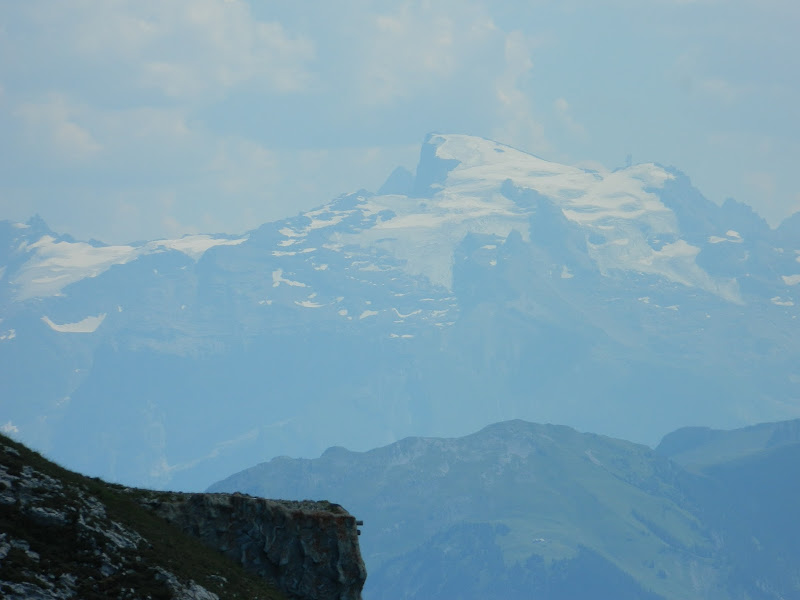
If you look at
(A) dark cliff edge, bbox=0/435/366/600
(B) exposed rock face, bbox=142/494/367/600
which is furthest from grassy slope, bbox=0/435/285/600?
(B) exposed rock face, bbox=142/494/367/600

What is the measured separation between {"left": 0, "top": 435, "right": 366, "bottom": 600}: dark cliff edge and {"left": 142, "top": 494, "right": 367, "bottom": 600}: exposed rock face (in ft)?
0.16

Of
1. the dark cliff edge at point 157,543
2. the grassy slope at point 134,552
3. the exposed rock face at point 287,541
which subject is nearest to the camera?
the dark cliff edge at point 157,543

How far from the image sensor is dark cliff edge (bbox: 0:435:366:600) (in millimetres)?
39875

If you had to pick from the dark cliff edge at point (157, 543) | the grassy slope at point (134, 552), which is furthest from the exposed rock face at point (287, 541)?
the grassy slope at point (134, 552)

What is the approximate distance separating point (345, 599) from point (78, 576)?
19.2 meters

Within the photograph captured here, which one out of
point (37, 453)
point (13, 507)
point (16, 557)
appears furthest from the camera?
point (37, 453)

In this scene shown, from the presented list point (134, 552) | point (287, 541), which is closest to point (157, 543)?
point (134, 552)

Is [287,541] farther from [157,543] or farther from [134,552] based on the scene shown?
[134,552]

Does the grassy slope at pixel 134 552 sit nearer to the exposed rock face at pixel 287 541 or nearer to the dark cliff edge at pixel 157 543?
the dark cliff edge at pixel 157 543

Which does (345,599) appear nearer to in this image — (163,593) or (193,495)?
(193,495)

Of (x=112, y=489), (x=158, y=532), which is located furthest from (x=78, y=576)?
(x=112, y=489)

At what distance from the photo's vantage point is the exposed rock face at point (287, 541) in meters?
55.2

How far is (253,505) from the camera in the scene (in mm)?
56125

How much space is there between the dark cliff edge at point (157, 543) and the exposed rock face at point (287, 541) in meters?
0.05
